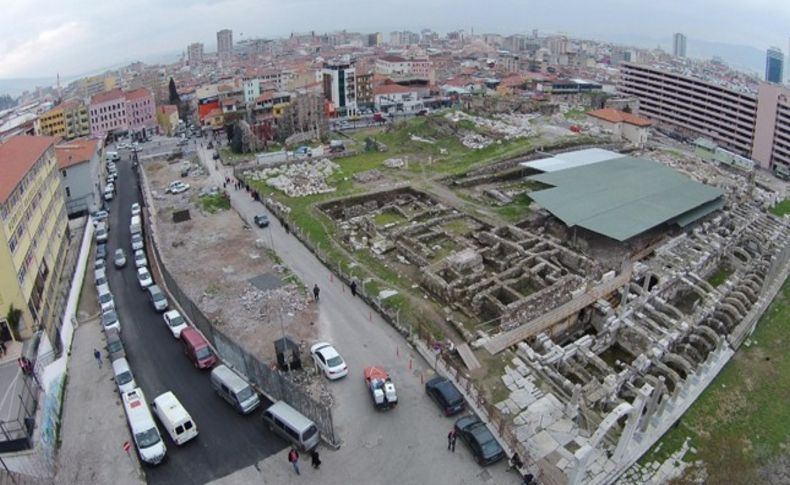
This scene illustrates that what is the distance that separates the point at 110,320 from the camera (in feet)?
96.3

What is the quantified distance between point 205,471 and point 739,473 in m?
20.5

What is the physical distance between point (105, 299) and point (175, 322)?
6.18m

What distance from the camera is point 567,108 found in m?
88.4

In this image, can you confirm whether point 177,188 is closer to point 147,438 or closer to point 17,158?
point 17,158

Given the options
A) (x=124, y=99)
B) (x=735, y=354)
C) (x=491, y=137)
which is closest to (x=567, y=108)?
(x=491, y=137)

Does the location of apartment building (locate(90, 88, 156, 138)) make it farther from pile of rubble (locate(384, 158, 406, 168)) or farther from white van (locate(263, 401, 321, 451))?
white van (locate(263, 401, 321, 451))

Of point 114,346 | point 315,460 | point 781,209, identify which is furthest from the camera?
point 781,209

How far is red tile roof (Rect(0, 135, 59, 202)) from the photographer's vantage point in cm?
3008

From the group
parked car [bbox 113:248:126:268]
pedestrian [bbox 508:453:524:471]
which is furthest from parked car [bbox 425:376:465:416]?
parked car [bbox 113:248:126:268]

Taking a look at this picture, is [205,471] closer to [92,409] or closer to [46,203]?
[92,409]

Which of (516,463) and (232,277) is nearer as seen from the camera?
(516,463)

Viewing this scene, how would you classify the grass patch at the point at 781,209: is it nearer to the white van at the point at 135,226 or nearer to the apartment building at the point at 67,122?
the white van at the point at 135,226

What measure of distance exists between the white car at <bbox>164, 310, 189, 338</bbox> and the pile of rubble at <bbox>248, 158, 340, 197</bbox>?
21.6 metres

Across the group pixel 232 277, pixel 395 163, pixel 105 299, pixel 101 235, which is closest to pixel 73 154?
pixel 101 235
